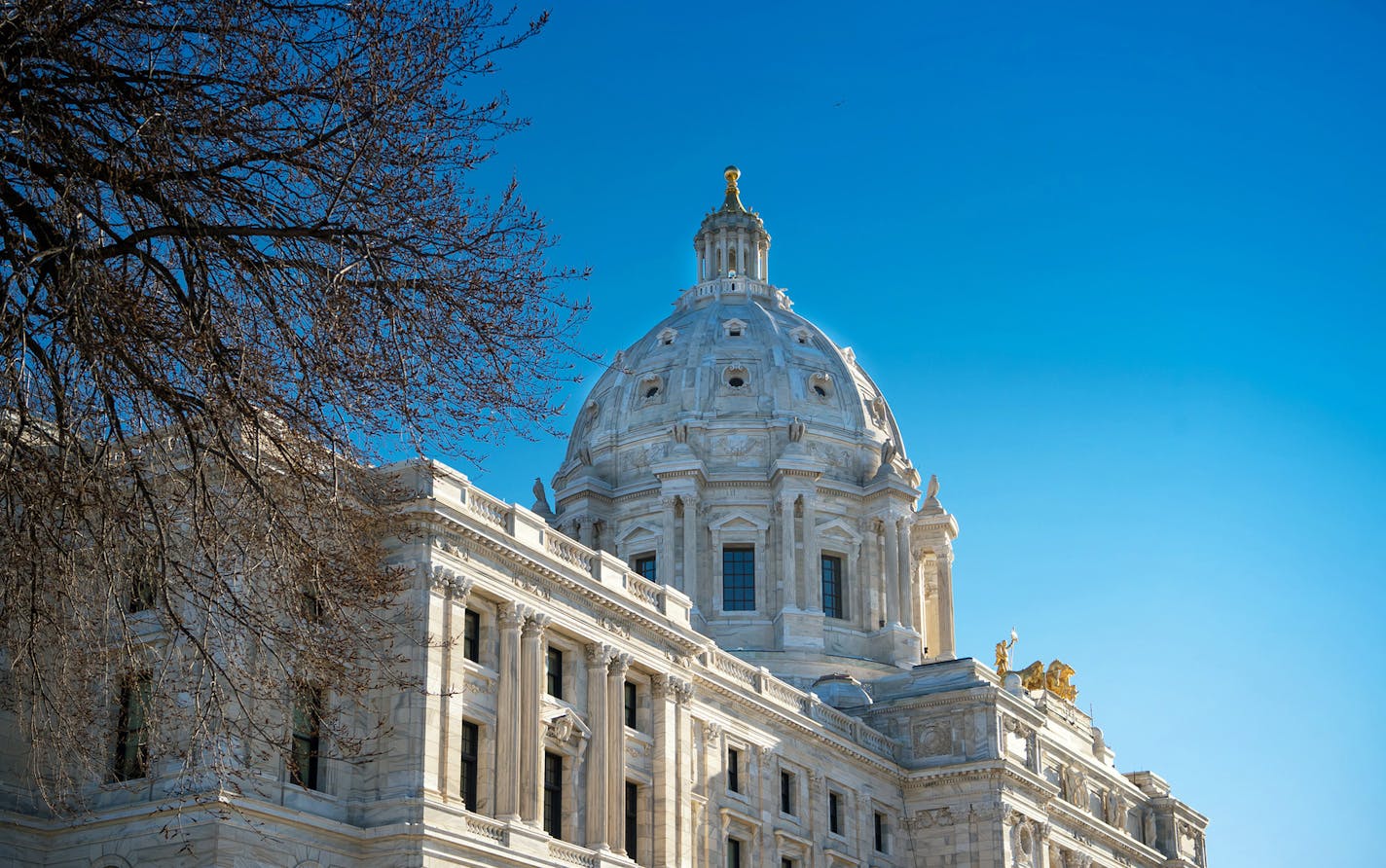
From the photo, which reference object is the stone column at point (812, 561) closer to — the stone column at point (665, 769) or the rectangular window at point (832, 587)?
the rectangular window at point (832, 587)

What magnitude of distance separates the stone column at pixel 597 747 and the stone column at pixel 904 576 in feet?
115

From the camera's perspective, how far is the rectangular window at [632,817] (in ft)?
165

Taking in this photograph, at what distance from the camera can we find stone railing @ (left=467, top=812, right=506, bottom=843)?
4291 centimetres

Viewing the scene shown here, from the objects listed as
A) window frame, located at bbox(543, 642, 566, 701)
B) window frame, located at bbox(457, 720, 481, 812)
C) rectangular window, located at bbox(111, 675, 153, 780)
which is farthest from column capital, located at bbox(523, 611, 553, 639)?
rectangular window, located at bbox(111, 675, 153, 780)

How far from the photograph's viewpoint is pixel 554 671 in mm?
48250

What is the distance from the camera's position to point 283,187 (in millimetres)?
19156

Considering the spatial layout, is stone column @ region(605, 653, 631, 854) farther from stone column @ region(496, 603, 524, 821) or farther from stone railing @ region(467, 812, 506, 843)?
stone railing @ region(467, 812, 506, 843)

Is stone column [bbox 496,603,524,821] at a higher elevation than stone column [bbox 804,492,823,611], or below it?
below

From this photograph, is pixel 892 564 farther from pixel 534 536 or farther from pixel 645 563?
pixel 534 536

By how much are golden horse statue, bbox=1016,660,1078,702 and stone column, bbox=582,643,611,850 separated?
37708 mm

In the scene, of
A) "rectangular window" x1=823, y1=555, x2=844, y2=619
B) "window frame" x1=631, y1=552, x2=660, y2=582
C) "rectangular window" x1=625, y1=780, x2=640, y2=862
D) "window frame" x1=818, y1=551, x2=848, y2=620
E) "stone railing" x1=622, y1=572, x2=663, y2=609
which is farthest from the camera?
"window frame" x1=631, y1=552, x2=660, y2=582

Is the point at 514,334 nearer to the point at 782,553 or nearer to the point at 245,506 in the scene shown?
the point at 245,506

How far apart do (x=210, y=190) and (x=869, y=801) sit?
5109 cm

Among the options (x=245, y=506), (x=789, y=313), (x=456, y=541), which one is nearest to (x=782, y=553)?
(x=789, y=313)
